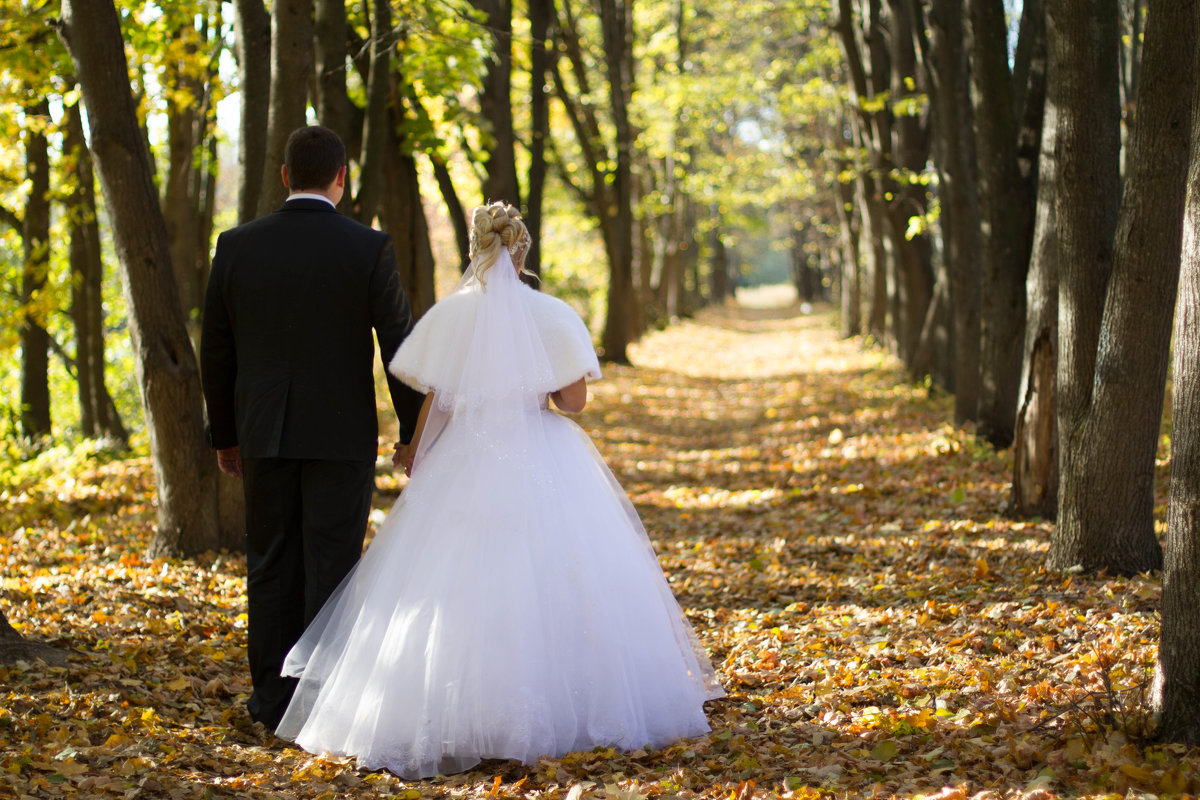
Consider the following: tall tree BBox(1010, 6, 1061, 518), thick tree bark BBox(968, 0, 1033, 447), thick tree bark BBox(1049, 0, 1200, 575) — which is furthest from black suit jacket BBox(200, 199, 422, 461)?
thick tree bark BBox(968, 0, 1033, 447)

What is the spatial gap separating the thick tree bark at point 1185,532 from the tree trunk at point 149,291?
5979 mm

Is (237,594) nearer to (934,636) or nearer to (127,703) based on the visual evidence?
(127,703)

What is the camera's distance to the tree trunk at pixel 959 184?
38.8ft

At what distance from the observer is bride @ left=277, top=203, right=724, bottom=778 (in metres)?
4.13

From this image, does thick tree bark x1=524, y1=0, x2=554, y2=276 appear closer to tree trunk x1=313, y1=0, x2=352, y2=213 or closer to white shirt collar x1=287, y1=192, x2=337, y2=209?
tree trunk x1=313, y1=0, x2=352, y2=213

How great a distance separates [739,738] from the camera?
4.47 meters

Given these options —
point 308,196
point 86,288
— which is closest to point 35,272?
point 86,288

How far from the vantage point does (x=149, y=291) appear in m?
7.11

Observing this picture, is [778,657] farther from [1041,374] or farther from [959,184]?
[959,184]

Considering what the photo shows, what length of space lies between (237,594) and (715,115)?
26.9m

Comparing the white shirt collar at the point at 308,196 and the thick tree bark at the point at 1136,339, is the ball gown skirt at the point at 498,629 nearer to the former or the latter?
the white shirt collar at the point at 308,196

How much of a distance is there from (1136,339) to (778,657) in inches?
101

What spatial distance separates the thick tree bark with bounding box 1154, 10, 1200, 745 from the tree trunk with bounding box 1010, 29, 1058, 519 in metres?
3.83

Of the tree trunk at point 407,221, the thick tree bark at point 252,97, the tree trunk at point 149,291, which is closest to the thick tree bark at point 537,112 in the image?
the tree trunk at point 407,221
